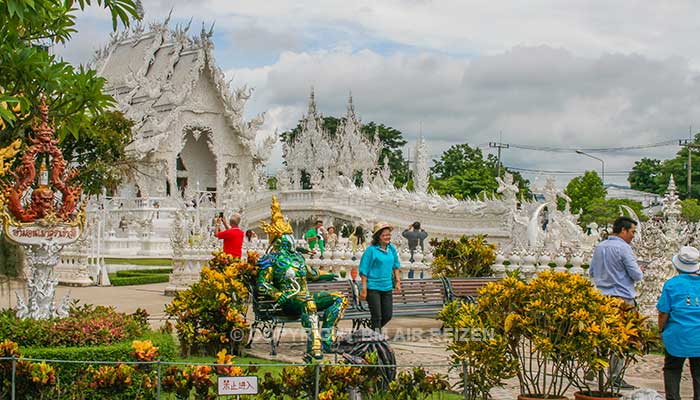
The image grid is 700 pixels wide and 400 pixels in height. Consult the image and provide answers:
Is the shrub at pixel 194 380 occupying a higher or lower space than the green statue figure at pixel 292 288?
lower

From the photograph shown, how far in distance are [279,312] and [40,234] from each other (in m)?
2.59

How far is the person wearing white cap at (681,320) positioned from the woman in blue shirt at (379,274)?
114 inches

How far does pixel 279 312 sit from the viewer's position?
8.89 metres

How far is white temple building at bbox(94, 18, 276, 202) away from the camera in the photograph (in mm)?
43719

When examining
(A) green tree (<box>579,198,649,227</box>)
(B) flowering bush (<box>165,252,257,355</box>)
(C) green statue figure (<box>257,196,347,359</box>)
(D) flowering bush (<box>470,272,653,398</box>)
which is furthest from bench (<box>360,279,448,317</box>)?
(A) green tree (<box>579,198,649,227</box>)

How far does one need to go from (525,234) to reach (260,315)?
15369 millimetres

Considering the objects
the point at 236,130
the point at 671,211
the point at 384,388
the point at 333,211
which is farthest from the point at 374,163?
the point at 384,388

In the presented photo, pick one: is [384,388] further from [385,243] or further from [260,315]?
[260,315]

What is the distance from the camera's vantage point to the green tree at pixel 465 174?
5341 centimetres

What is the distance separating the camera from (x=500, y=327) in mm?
6293

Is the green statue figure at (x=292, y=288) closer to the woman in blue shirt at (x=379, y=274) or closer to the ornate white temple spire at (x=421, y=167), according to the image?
the woman in blue shirt at (x=379, y=274)

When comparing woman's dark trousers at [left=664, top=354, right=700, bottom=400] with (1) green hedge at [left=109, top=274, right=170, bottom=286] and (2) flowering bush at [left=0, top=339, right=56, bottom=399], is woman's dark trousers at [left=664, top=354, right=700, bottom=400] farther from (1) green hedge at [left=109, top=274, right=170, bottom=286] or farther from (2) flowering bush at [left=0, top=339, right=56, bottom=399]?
(1) green hedge at [left=109, top=274, right=170, bottom=286]

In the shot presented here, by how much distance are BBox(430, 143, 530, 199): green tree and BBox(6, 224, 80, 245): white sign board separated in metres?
42.8

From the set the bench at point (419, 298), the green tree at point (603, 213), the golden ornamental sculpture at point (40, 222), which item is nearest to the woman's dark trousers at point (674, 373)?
the bench at point (419, 298)
